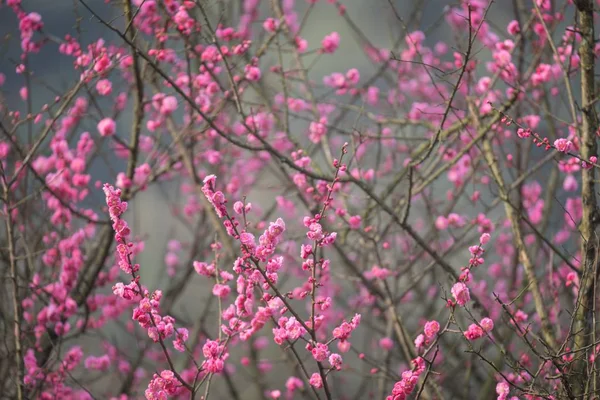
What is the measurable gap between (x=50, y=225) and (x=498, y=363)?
10.2ft

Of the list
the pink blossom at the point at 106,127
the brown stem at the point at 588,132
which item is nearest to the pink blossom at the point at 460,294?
the brown stem at the point at 588,132

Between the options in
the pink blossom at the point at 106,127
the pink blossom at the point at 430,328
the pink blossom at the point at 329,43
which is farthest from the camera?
the pink blossom at the point at 329,43

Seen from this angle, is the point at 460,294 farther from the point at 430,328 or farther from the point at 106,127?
the point at 106,127

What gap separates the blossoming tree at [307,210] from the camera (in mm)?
2357

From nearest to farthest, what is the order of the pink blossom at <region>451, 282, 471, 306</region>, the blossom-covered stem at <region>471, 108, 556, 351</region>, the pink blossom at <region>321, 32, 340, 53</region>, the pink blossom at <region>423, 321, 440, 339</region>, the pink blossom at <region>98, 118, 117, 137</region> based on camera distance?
the pink blossom at <region>451, 282, 471, 306</region> < the pink blossom at <region>423, 321, 440, 339</region> < the blossom-covered stem at <region>471, 108, 556, 351</region> < the pink blossom at <region>98, 118, 117, 137</region> < the pink blossom at <region>321, 32, 340, 53</region>

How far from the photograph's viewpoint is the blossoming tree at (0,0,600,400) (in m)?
2.36

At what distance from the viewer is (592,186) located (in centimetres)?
287

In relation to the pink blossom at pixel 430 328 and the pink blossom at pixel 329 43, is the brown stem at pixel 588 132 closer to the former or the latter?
the pink blossom at pixel 430 328

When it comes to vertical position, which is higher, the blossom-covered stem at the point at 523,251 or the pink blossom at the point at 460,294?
the blossom-covered stem at the point at 523,251

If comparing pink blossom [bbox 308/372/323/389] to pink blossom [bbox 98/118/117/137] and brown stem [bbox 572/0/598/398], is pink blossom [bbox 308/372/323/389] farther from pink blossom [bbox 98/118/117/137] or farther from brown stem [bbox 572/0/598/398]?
pink blossom [bbox 98/118/117/137]

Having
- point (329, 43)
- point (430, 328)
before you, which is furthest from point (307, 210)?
point (430, 328)

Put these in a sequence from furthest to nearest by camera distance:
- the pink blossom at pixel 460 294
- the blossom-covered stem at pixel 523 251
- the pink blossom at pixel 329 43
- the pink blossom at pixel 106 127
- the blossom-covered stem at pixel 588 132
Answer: the pink blossom at pixel 329 43 < the pink blossom at pixel 106 127 < the blossom-covered stem at pixel 523 251 < the blossom-covered stem at pixel 588 132 < the pink blossom at pixel 460 294

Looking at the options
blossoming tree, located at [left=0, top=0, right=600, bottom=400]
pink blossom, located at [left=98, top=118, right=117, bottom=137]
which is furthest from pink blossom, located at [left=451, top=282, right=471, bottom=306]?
pink blossom, located at [left=98, top=118, right=117, bottom=137]

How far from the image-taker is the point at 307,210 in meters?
4.71
